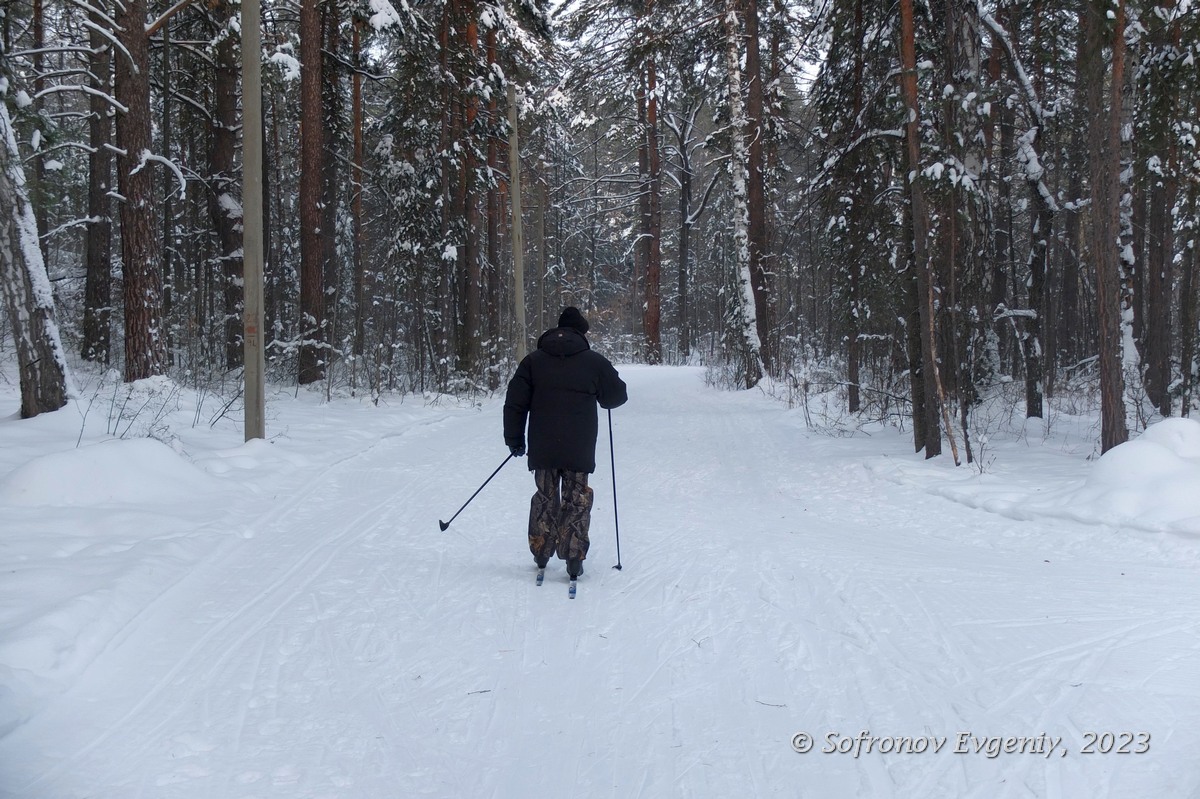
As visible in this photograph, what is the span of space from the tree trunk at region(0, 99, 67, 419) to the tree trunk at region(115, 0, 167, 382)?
2.55 metres

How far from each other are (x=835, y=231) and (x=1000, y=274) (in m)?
4.06

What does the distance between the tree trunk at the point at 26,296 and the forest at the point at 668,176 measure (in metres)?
0.04

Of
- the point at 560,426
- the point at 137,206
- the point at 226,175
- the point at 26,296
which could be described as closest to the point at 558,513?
the point at 560,426

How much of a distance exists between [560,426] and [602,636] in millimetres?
1799

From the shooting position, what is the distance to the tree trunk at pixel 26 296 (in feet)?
30.2

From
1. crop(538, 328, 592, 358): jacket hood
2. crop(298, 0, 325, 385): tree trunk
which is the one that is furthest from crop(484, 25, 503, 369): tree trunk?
crop(538, 328, 592, 358): jacket hood

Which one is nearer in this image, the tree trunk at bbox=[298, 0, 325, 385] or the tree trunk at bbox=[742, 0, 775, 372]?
the tree trunk at bbox=[298, 0, 325, 385]

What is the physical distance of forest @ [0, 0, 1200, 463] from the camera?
9.96 meters

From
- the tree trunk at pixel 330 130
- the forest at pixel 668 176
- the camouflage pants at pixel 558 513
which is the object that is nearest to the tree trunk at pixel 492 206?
the forest at pixel 668 176

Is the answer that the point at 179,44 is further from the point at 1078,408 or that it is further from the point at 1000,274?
the point at 1078,408

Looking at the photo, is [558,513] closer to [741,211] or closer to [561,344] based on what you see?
[561,344]

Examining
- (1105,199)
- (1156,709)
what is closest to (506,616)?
(1156,709)

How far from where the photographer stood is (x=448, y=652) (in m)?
4.64

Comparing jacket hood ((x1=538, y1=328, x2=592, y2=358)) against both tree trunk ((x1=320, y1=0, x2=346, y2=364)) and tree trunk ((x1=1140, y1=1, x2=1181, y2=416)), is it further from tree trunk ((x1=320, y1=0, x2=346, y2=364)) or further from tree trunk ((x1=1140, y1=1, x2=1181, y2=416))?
tree trunk ((x1=320, y1=0, x2=346, y2=364))
